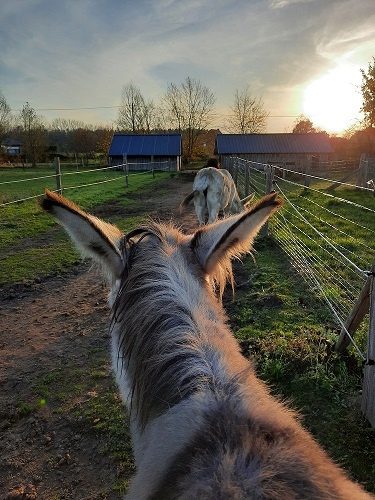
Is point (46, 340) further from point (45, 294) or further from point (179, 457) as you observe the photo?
point (179, 457)

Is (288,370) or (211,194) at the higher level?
(211,194)

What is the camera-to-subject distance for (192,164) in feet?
155

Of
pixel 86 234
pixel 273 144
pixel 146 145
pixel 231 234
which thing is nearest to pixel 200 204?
pixel 231 234

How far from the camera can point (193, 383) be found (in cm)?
108

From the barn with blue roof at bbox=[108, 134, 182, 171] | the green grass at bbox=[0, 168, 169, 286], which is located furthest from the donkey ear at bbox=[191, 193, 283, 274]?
the barn with blue roof at bbox=[108, 134, 182, 171]

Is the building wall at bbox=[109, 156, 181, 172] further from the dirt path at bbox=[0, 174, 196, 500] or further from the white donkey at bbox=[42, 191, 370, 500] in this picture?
the white donkey at bbox=[42, 191, 370, 500]

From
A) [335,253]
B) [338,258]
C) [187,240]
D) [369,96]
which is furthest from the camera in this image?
[369,96]

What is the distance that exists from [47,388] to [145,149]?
38667mm

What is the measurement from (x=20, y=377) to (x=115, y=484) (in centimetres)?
169

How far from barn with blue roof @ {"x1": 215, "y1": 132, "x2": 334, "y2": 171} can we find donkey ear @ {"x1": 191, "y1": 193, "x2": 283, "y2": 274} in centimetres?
3759

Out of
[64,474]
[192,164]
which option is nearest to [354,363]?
[64,474]

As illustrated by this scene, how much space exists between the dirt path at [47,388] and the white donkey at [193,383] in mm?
561

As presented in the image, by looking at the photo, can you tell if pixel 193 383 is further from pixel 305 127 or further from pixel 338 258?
pixel 305 127

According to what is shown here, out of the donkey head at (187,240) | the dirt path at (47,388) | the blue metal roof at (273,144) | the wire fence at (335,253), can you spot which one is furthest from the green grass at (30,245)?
the blue metal roof at (273,144)
